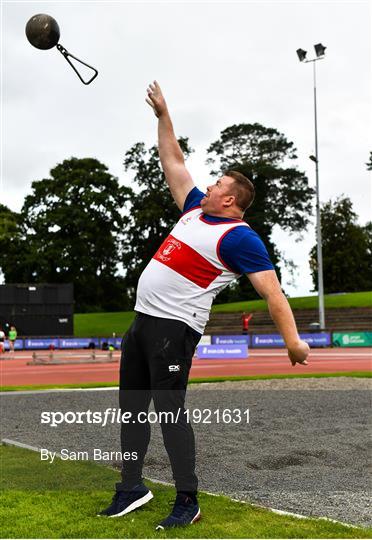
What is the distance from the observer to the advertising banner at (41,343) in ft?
135

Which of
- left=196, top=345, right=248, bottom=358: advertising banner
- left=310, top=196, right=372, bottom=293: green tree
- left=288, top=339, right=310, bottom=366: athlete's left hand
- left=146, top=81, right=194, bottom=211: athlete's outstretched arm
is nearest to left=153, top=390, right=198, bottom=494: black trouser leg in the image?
left=288, top=339, right=310, bottom=366: athlete's left hand

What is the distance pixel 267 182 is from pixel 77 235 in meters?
20.1

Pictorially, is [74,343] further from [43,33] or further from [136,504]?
[136,504]

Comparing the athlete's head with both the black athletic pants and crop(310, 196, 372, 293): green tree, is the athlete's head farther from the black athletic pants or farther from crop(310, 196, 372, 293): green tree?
crop(310, 196, 372, 293): green tree

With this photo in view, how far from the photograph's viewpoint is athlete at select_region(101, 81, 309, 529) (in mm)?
4562

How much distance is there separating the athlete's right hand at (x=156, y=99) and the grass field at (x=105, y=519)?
9.26 feet

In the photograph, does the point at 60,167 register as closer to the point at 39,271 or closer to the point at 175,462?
the point at 39,271

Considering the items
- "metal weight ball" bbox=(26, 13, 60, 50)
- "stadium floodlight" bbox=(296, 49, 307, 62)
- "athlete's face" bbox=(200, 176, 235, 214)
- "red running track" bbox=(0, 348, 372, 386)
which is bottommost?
"red running track" bbox=(0, 348, 372, 386)

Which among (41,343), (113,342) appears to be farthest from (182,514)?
(41,343)

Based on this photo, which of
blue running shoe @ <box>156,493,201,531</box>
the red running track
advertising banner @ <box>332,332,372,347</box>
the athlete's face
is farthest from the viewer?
advertising banner @ <box>332,332,372,347</box>

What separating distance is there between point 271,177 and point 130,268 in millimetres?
16858

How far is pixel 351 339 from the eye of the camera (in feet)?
120

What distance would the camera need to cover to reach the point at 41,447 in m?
8.23

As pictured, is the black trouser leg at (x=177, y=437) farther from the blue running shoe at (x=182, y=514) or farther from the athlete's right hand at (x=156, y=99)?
the athlete's right hand at (x=156, y=99)
